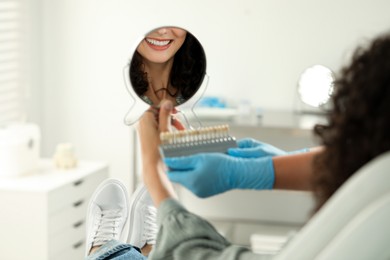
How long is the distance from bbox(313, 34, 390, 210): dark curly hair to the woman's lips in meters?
0.50

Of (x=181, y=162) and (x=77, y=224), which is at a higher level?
(x=181, y=162)

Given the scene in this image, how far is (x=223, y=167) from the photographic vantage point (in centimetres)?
121

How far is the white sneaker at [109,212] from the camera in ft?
5.76

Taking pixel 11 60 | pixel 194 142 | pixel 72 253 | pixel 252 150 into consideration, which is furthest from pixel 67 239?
pixel 194 142

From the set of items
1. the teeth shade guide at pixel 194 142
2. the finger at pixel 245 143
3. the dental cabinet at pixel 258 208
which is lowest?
the dental cabinet at pixel 258 208

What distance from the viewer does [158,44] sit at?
1.47 meters

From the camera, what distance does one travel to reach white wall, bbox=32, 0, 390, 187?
329 cm

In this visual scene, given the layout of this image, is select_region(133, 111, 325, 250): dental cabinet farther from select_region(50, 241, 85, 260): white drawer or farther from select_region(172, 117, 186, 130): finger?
select_region(172, 117, 186, 130): finger

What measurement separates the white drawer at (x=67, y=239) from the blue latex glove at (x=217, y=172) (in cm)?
159

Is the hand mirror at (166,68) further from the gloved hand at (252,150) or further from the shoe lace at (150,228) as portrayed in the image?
the shoe lace at (150,228)

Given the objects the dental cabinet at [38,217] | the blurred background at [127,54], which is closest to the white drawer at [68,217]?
the dental cabinet at [38,217]

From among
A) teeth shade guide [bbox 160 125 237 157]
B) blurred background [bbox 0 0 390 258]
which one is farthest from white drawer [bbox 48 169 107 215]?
teeth shade guide [bbox 160 125 237 157]

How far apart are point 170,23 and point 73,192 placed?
94 cm

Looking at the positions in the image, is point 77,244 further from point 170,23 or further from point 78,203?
point 170,23
